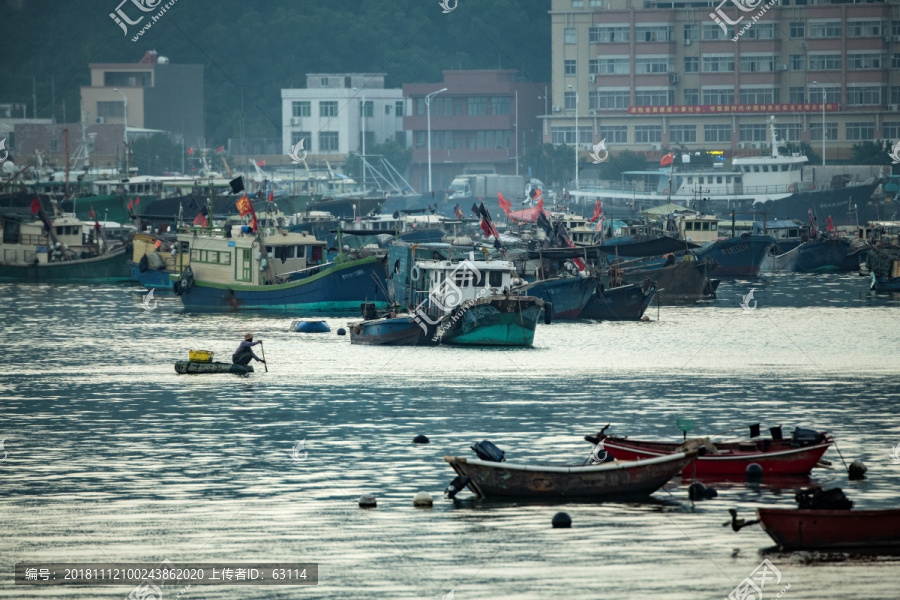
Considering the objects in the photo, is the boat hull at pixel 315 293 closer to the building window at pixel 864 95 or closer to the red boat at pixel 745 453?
the red boat at pixel 745 453

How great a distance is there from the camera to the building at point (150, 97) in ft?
540

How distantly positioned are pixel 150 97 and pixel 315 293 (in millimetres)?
109823

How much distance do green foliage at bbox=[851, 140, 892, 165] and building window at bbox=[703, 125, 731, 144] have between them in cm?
1240

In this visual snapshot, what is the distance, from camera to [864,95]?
143m

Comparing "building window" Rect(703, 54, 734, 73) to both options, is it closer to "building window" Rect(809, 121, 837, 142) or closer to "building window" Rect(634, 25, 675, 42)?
"building window" Rect(634, 25, 675, 42)

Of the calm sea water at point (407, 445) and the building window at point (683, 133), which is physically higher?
the building window at point (683, 133)

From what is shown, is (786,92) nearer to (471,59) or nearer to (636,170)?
(636,170)

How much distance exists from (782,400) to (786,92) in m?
111

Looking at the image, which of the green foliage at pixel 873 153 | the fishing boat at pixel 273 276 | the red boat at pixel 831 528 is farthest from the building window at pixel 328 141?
the red boat at pixel 831 528

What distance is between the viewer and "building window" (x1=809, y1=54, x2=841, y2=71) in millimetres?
143375

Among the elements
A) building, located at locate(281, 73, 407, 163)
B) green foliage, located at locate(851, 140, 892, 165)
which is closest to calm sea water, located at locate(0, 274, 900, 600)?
green foliage, located at locate(851, 140, 892, 165)

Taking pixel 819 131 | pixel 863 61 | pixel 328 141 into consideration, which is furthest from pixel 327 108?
pixel 863 61

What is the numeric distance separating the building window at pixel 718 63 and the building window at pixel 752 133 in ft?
21.3

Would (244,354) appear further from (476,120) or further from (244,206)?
(476,120)
